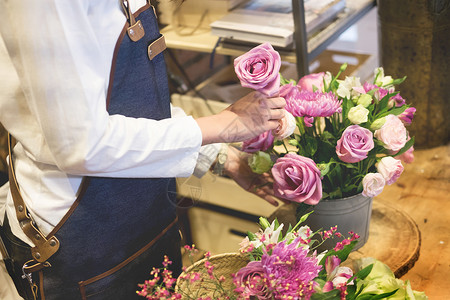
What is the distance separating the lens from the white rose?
3.54 ft

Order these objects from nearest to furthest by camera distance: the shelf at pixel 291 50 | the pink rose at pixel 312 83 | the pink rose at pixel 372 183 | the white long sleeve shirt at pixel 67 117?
1. the white long sleeve shirt at pixel 67 117
2. the pink rose at pixel 372 183
3. the pink rose at pixel 312 83
4. the shelf at pixel 291 50

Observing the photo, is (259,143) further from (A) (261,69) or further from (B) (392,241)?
(B) (392,241)

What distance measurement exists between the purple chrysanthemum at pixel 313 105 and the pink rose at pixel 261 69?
0.10 metres

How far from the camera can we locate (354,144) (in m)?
1.06

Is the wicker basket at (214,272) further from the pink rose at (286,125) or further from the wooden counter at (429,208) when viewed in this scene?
the wooden counter at (429,208)

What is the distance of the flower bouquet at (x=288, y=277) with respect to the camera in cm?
82

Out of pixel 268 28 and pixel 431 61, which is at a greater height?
pixel 268 28

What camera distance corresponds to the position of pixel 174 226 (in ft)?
4.01

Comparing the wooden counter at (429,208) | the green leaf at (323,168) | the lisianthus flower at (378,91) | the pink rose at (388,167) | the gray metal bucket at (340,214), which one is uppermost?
the lisianthus flower at (378,91)

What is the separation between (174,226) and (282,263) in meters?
0.44

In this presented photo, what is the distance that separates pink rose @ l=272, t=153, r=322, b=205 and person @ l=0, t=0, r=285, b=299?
0.09m

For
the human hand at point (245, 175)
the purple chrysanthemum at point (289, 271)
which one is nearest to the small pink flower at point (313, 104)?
the human hand at point (245, 175)

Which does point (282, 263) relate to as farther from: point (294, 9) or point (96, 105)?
point (294, 9)

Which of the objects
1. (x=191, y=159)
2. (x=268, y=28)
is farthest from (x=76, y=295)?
(x=268, y=28)
